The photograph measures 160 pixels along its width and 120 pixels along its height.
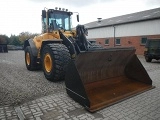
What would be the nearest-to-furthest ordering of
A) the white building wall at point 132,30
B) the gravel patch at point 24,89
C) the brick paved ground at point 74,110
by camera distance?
the brick paved ground at point 74,110, the gravel patch at point 24,89, the white building wall at point 132,30

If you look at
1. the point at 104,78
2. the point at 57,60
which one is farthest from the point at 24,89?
the point at 104,78

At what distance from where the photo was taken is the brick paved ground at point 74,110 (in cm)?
397

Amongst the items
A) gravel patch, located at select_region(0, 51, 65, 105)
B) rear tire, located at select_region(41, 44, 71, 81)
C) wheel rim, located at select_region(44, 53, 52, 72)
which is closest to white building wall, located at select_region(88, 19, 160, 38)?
wheel rim, located at select_region(44, 53, 52, 72)

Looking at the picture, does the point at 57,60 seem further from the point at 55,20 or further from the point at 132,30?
the point at 132,30

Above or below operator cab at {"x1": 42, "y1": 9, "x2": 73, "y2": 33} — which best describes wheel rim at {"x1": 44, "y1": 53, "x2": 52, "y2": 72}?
below

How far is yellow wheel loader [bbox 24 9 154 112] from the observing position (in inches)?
182

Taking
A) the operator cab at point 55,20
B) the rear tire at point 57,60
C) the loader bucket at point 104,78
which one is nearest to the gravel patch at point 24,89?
the rear tire at point 57,60

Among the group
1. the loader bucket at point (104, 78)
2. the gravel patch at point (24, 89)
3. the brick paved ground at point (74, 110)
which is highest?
the loader bucket at point (104, 78)

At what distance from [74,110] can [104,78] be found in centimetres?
192

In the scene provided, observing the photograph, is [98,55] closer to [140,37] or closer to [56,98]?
[56,98]

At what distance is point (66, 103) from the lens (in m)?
4.75

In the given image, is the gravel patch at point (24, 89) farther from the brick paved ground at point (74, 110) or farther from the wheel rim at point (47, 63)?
the wheel rim at point (47, 63)

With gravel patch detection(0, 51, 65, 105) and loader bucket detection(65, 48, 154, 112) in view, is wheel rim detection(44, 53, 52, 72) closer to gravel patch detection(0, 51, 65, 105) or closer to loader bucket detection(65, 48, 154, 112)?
gravel patch detection(0, 51, 65, 105)

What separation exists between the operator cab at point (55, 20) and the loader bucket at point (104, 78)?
3.46 metres
